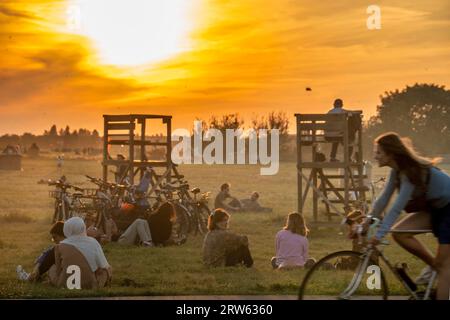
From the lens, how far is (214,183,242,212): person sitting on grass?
82.9 feet

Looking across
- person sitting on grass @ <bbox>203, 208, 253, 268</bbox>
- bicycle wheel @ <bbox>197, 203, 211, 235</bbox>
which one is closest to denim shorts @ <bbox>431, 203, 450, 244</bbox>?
person sitting on grass @ <bbox>203, 208, 253, 268</bbox>

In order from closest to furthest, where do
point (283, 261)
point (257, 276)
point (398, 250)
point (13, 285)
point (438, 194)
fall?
point (438, 194) < point (13, 285) < point (257, 276) < point (283, 261) < point (398, 250)

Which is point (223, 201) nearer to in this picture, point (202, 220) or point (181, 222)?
point (202, 220)

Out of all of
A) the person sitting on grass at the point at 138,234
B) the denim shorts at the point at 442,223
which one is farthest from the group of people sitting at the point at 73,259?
the denim shorts at the point at 442,223

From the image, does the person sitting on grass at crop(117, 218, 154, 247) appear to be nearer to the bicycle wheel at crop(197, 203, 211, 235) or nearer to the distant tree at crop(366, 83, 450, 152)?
the bicycle wheel at crop(197, 203, 211, 235)

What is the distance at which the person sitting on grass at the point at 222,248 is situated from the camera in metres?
13.8

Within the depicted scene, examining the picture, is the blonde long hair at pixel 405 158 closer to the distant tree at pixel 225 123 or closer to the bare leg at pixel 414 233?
the bare leg at pixel 414 233

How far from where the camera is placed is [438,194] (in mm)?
8469

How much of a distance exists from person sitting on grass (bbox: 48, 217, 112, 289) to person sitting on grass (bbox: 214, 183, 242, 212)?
1368 centimetres
